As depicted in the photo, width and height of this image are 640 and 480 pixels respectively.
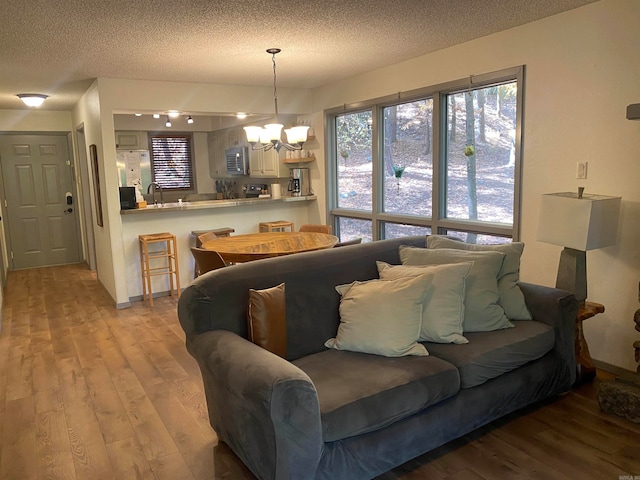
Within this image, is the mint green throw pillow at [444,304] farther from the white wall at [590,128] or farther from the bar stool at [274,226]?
the bar stool at [274,226]

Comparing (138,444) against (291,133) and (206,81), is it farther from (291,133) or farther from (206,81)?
(206,81)

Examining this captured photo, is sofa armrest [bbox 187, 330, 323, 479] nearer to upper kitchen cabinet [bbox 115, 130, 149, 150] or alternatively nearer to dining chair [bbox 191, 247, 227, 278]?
dining chair [bbox 191, 247, 227, 278]

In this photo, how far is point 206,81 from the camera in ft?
17.5

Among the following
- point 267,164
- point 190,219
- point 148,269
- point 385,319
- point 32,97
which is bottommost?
point 148,269

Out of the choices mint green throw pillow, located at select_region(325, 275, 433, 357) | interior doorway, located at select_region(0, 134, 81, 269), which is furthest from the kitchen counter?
mint green throw pillow, located at select_region(325, 275, 433, 357)

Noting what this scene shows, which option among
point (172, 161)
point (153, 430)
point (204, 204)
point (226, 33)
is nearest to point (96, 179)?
point (204, 204)

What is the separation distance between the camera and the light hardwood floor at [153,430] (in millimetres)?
2295

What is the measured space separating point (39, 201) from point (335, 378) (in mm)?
6825

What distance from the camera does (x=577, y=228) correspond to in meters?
2.83

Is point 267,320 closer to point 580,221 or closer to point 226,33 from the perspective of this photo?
point 580,221

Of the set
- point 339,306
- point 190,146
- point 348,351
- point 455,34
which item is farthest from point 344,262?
point 190,146

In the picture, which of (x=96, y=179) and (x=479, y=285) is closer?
(x=479, y=285)

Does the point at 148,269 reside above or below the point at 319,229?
below

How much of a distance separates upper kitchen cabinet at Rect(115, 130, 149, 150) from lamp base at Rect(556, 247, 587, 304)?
6796mm
